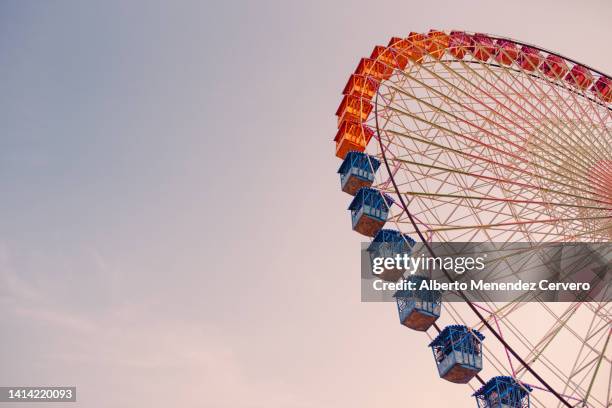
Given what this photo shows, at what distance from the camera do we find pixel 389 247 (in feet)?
59.0

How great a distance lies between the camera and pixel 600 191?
15.9 meters

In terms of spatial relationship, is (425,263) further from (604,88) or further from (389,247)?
(604,88)

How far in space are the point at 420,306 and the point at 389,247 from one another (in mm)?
2225

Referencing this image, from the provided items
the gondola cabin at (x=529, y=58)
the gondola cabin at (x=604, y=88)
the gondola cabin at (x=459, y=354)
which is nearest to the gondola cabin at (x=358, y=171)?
the gondola cabin at (x=459, y=354)

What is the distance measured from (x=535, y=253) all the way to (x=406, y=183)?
14.0 ft

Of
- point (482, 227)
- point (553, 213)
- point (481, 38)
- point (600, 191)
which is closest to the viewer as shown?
point (482, 227)

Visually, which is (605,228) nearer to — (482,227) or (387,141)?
(482,227)

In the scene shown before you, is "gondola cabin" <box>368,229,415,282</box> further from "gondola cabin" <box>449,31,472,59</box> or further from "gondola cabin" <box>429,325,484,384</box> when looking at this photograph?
"gondola cabin" <box>449,31,472,59</box>

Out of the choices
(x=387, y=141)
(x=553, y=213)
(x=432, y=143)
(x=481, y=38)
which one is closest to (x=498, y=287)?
(x=553, y=213)

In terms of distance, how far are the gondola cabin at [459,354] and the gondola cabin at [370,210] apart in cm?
404

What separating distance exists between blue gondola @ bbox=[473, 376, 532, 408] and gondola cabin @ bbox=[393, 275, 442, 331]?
8.53 ft

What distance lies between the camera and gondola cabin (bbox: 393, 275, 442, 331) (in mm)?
16703

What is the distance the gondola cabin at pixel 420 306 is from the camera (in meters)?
16.7

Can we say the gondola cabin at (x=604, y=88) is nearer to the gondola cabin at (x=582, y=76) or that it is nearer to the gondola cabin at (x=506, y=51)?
the gondola cabin at (x=582, y=76)
